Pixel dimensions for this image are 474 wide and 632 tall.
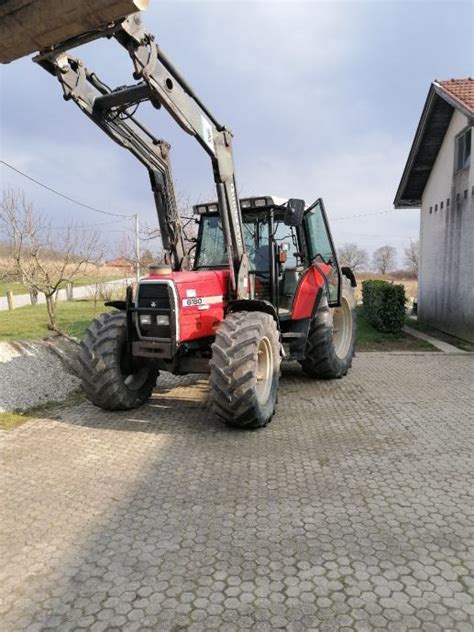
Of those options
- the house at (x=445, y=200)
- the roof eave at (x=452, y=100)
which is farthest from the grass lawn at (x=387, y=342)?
the roof eave at (x=452, y=100)

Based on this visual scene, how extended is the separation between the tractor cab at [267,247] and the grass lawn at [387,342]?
456 cm

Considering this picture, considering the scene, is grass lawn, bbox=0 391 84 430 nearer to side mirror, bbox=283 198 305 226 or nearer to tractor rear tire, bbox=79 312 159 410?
tractor rear tire, bbox=79 312 159 410

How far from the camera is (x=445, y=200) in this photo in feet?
44.0

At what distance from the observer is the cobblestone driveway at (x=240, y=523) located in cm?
243

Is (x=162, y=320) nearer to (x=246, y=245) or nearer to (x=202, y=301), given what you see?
(x=202, y=301)

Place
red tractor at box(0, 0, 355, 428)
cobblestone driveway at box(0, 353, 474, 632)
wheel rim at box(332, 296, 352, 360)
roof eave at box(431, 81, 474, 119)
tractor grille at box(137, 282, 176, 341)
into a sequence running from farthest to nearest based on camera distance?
roof eave at box(431, 81, 474, 119), wheel rim at box(332, 296, 352, 360), tractor grille at box(137, 282, 176, 341), red tractor at box(0, 0, 355, 428), cobblestone driveway at box(0, 353, 474, 632)

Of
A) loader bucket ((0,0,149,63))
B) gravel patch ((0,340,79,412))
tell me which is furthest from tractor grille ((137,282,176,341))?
loader bucket ((0,0,149,63))

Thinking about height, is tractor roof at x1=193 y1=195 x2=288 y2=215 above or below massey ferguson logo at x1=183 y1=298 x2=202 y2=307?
above

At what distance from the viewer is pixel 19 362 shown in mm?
7469

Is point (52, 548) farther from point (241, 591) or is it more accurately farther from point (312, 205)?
point (312, 205)

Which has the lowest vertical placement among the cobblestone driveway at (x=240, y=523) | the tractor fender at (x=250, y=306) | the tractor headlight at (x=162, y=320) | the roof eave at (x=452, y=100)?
the cobblestone driveway at (x=240, y=523)

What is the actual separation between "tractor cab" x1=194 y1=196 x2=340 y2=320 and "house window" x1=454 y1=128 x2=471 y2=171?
715cm

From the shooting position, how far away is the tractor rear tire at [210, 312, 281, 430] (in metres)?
4.68

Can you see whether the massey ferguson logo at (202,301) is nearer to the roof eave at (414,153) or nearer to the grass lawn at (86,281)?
the grass lawn at (86,281)
